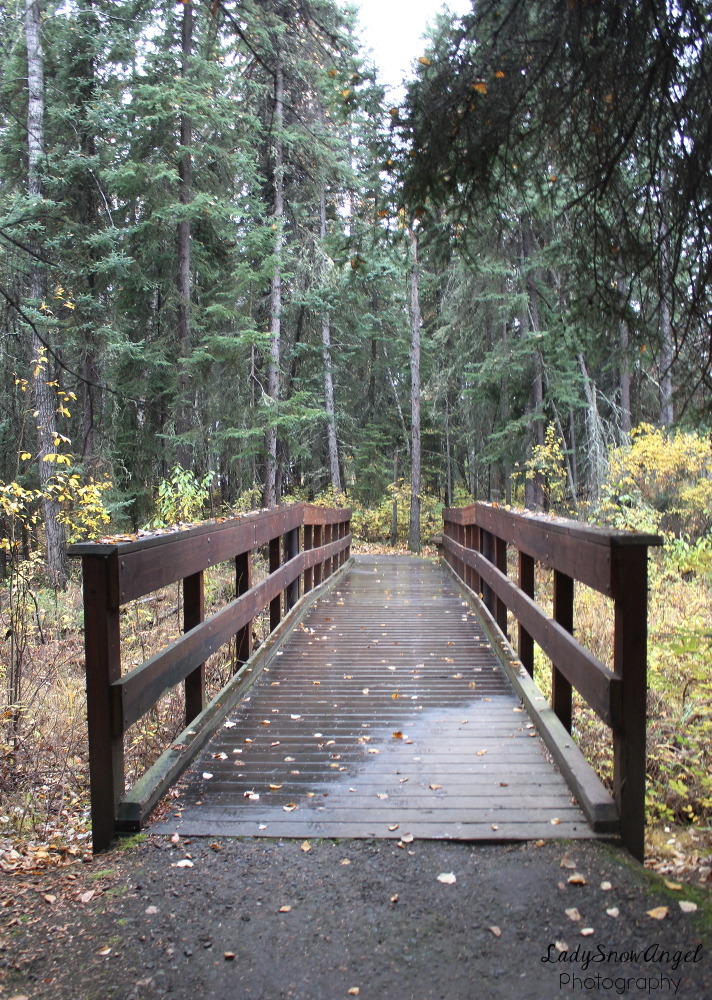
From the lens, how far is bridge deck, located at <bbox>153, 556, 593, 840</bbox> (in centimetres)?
315

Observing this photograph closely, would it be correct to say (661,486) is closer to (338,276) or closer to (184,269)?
(184,269)

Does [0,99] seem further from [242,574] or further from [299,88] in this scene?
[242,574]

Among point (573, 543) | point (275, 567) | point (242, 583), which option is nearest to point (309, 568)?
point (275, 567)

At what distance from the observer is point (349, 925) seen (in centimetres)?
235

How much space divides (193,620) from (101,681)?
121cm

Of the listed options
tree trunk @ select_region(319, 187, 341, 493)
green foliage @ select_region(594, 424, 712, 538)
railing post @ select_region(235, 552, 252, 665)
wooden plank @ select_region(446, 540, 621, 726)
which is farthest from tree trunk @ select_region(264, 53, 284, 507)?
wooden plank @ select_region(446, 540, 621, 726)

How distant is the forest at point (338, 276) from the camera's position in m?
4.14

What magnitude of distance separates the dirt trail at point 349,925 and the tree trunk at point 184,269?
12449mm

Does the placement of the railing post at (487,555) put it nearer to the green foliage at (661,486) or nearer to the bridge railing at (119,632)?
the bridge railing at (119,632)

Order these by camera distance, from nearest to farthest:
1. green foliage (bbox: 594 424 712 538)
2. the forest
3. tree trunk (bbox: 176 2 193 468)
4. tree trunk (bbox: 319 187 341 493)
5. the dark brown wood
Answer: the forest
the dark brown wood
green foliage (bbox: 594 424 712 538)
tree trunk (bbox: 176 2 193 468)
tree trunk (bbox: 319 187 341 493)

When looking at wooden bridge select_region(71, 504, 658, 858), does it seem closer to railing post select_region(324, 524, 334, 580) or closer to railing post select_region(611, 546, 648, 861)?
railing post select_region(611, 546, 648, 861)

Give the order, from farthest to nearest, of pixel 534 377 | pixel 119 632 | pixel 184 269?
pixel 534 377 < pixel 184 269 < pixel 119 632

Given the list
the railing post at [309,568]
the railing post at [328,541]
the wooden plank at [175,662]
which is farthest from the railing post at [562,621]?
the railing post at [328,541]

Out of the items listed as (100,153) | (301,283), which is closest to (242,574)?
(100,153)
